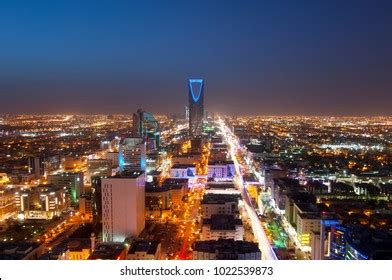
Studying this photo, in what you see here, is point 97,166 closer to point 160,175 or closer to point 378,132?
point 160,175

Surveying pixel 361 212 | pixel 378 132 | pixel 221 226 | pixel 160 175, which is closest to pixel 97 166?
pixel 160 175

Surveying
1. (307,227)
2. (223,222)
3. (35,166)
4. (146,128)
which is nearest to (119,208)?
(223,222)

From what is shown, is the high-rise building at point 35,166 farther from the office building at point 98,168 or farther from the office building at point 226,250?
the office building at point 226,250

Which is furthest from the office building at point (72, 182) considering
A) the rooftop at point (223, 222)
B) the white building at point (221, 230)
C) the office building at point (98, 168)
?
the white building at point (221, 230)

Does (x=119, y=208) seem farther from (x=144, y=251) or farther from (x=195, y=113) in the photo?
(x=195, y=113)

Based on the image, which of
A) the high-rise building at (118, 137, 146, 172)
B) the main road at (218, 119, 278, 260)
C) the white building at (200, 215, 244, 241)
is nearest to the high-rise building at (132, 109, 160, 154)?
the high-rise building at (118, 137, 146, 172)
